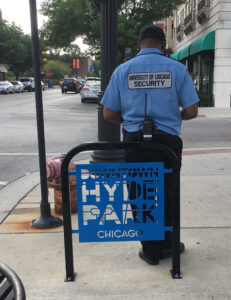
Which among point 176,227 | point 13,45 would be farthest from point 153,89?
point 13,45

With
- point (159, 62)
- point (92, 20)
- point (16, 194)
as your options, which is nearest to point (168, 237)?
point (159, 62)

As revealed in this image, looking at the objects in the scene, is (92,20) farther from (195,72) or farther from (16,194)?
(16,194)

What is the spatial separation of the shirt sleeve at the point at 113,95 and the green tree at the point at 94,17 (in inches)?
964

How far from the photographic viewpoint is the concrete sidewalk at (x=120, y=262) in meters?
2.81

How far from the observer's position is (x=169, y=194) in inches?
121

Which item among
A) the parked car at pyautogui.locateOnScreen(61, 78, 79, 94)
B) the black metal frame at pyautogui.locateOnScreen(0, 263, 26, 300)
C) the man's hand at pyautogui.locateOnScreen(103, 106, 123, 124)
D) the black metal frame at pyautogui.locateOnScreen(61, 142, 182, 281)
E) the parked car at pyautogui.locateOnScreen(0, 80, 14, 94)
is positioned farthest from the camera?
the parked car at pyautogui.locateOnScreen(61, 78, 79, 94)

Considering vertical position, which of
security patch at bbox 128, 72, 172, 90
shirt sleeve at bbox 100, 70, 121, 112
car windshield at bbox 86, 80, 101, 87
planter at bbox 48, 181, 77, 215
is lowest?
planter at bbox 48, 181, 77, 215

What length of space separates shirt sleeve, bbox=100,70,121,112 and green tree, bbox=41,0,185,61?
24476 millimetres

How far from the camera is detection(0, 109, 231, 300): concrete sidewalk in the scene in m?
2.81

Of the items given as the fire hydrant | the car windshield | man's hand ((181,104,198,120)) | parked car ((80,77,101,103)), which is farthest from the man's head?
the car windshield

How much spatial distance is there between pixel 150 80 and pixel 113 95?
33 centimetres

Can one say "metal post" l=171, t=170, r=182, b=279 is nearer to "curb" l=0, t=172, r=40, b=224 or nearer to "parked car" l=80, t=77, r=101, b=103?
"curb" l=0, t=172, r=40, b=224

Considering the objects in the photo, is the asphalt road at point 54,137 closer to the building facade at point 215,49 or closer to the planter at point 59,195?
the planter at point 59,195

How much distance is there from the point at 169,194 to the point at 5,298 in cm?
198
